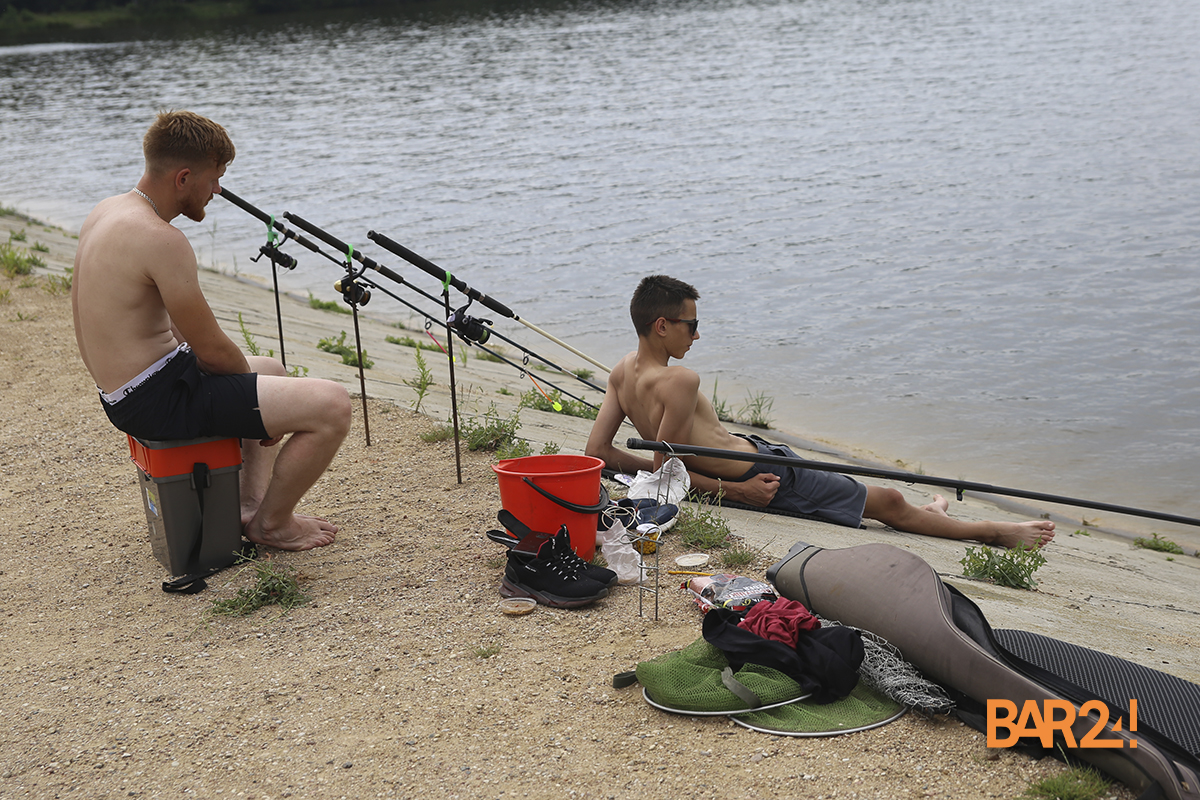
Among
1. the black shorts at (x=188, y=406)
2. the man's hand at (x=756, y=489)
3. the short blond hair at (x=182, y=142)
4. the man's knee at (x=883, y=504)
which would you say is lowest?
the man's knee at (x=883, y=504)

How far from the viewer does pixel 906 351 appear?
9.74 metres

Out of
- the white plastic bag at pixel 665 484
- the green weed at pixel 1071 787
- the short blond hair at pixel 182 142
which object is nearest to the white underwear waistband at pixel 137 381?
the short blond hair at pixel 182 142

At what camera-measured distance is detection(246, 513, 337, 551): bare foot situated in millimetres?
4172

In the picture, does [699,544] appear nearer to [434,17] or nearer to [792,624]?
[792,624]

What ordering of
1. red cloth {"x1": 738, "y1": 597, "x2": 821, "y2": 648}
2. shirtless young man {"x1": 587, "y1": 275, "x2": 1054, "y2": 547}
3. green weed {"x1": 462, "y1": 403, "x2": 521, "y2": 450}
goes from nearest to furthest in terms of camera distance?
1. red cloth {"x1": 738, "y1": 597, "x2": 821, "y2": 648}
2. shirtless young man {"x1": 587, "y1": 275, "x2": 1054, "y2": 547}
3. green weed {"x1": 462, "y1": 403, "x2": 521, "y2": 450}

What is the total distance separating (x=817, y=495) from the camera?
5.07 meters

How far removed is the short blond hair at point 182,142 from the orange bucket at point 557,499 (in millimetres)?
1530

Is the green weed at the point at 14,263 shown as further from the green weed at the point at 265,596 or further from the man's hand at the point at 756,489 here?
the man's hand at the point at 756,489

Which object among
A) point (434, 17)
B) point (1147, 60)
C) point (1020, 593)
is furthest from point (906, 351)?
point (434, 17)

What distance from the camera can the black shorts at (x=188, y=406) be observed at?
12.0ft

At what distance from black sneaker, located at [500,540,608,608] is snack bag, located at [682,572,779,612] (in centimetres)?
34

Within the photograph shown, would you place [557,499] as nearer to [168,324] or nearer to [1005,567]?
[168,324]

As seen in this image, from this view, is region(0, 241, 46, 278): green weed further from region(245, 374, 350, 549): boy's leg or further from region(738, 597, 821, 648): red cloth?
region(738, 597, 821, 648): red cloth

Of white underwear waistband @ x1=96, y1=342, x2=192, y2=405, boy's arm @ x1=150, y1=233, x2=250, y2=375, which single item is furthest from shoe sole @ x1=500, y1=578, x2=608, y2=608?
white underwear waistband @ x1=96, y1=342, x2=192, y2=405
